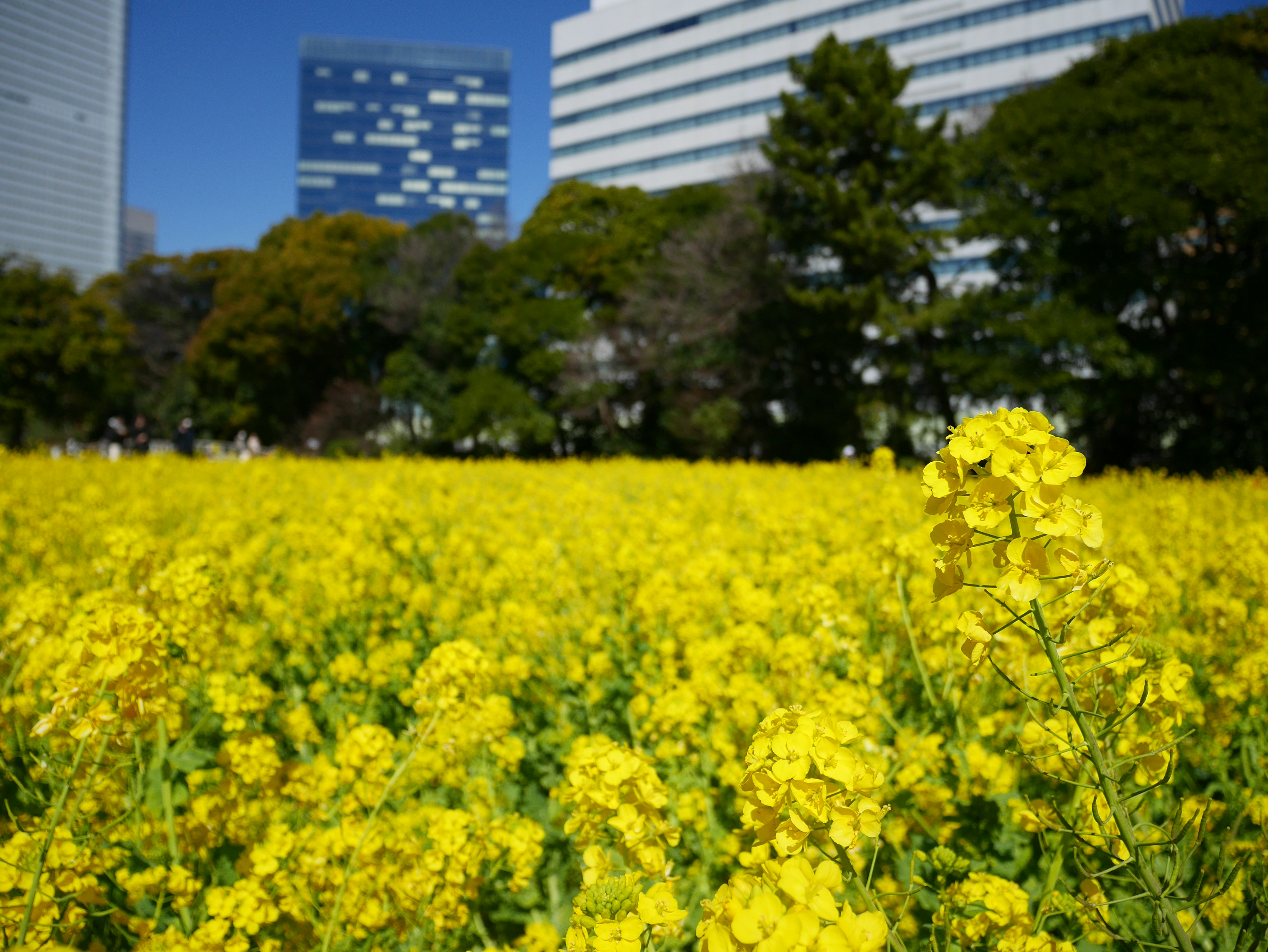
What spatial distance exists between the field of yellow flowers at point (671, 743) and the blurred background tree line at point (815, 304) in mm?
9589

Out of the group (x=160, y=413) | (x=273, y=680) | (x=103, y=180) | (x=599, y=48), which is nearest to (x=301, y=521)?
(x=273, y=680)

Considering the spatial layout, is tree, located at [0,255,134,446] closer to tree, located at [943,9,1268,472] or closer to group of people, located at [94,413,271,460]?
group of people, located at [94,413,271,460]

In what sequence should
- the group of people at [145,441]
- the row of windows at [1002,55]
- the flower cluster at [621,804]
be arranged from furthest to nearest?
the row of windows at [1002,55] → the group of people at [145,441] → the flower cluster at [621,804]

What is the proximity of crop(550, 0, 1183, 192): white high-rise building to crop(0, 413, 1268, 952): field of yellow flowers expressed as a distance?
2519cm

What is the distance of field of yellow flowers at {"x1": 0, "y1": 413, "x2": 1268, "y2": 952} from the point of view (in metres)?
0.93

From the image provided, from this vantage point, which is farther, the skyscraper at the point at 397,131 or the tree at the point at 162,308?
the skyscraper at the point at 397,131

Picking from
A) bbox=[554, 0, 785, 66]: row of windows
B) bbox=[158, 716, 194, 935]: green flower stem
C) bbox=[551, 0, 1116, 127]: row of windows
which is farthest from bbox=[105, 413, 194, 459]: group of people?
bbox=[554, 0, 785, 66]: row of windows

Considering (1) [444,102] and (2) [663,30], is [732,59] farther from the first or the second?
(1) [444,102]

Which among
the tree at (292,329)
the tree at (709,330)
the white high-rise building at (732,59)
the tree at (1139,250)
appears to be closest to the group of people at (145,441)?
the tree at (292,329)

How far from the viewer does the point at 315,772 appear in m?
1.90

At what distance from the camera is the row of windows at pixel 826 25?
3256 centimetres

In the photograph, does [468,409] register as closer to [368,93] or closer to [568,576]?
[568,576]

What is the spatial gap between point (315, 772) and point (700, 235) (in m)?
17.0

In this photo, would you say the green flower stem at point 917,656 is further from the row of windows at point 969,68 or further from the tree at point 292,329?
the row of windows at point 969,68
